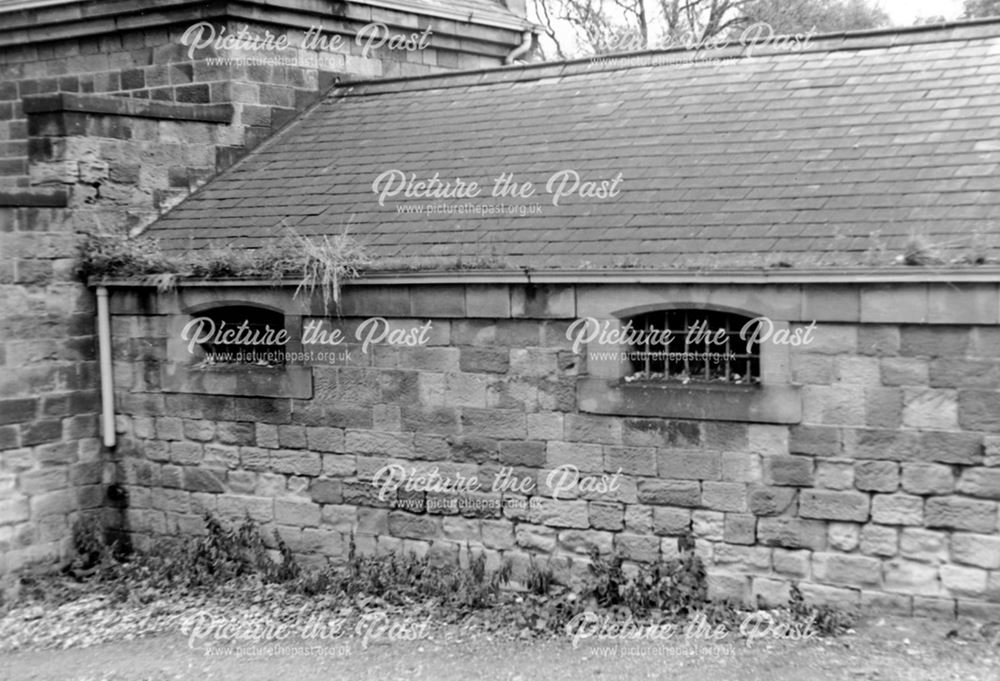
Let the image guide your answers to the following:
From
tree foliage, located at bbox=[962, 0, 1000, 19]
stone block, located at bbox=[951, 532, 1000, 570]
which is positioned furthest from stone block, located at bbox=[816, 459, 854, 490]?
tree foliage, located at bbox=[962, 0, 1000, 19]

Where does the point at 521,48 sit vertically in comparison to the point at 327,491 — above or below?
above

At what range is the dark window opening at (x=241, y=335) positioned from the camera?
9500 mm

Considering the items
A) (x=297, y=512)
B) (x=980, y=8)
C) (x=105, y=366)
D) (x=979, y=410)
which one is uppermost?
(x=980, y=8)

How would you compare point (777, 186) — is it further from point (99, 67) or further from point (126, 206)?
point (99, 67)

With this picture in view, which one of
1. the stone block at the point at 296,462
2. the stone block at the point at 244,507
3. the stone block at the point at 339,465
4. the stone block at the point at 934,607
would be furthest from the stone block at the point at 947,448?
the stone block at the point at 244,507

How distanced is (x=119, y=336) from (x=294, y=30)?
14.6ft

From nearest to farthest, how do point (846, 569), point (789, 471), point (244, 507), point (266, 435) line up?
1. point (846, 569)
2. point (789, 471)
3. point (266, 435)
4. point (244, 507)

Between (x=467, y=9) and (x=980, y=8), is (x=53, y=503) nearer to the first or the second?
(x=467, y=9)

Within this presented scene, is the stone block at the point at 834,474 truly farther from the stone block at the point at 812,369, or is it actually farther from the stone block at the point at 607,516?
the stone block at the point at 607,516

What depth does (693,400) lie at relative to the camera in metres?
7.77

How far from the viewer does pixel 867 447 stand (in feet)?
23.8

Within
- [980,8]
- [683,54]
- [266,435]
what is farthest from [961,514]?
[980,8]

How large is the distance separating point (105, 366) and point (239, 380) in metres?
1.54

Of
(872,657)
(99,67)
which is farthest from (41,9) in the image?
(872,657)
